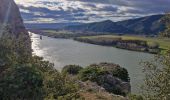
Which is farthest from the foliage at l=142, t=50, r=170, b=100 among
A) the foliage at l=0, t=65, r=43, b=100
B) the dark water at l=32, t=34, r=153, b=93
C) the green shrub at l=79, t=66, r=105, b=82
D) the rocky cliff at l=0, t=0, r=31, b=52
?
the dark water at l=32, t=34, r=153, b=93

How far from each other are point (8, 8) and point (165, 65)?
58.0 m

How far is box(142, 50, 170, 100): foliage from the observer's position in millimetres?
17216

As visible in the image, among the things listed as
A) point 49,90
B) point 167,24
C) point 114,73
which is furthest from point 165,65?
point 114,73

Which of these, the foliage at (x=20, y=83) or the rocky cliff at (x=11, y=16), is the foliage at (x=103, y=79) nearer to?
the rocky cliff at (x=11, y=16)

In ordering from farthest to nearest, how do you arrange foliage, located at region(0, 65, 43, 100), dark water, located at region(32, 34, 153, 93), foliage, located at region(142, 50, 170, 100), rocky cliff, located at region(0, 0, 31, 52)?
dark water, located at region(32, 34, 153, 93)
rocky cliff, located at region(0, 0, 31, 52)
foliage, located at region(0, 65, 43, 100)
foliage, located at region(142, 50, 170, 100)

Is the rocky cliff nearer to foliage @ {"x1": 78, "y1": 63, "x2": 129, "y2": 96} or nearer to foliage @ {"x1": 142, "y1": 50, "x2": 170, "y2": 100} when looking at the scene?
foliage @ {"x1": 78, "y1": 63, "x2": 129, "y2": 96}

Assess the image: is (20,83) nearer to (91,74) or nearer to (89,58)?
(91,74)

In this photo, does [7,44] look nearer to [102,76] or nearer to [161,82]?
[161,82]

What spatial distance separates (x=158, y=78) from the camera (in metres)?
17.6

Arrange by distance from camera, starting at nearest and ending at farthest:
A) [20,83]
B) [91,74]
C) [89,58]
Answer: [20,83] < [91,74] < [89,58]

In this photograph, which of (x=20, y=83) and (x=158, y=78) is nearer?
(x=158, y=78)

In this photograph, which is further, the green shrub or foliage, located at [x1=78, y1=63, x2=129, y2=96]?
the green shrub

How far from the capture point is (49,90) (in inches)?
1172

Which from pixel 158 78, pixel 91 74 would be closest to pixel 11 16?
pixel 91 74
